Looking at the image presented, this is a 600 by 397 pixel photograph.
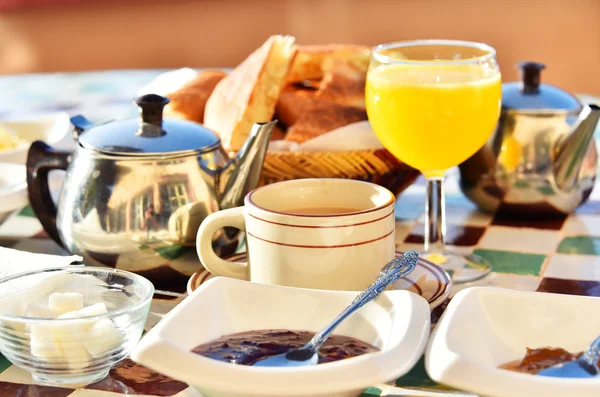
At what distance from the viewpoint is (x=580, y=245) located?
39.7 inches

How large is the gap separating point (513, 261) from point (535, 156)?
178 millimetres

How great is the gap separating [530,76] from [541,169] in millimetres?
126

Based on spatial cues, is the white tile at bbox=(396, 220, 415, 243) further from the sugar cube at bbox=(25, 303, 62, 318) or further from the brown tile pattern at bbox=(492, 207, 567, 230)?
the sugar cube at bbox=(25, 303, 62, 318)

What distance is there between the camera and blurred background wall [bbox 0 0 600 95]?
3.37 m

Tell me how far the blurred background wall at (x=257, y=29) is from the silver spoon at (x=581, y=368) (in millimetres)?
2929

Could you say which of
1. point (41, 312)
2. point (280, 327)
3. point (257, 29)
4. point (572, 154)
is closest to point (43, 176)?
point (41, 312)

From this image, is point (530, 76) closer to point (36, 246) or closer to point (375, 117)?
point (375, 117)

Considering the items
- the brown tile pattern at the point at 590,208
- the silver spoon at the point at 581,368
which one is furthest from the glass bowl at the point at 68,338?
the brown tile pattern at the point at 590,208

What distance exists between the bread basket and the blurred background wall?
2476 mm

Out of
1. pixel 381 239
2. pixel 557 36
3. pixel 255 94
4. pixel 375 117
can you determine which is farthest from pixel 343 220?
pixel 557 36

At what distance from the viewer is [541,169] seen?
42.3 inches

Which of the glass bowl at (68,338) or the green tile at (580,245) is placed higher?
the glass bowl at (68,338)

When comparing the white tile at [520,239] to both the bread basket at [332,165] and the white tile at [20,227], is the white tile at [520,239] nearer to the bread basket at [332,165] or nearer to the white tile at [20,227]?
the bread basket at [332,165]

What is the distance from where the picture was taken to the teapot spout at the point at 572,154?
104cm
